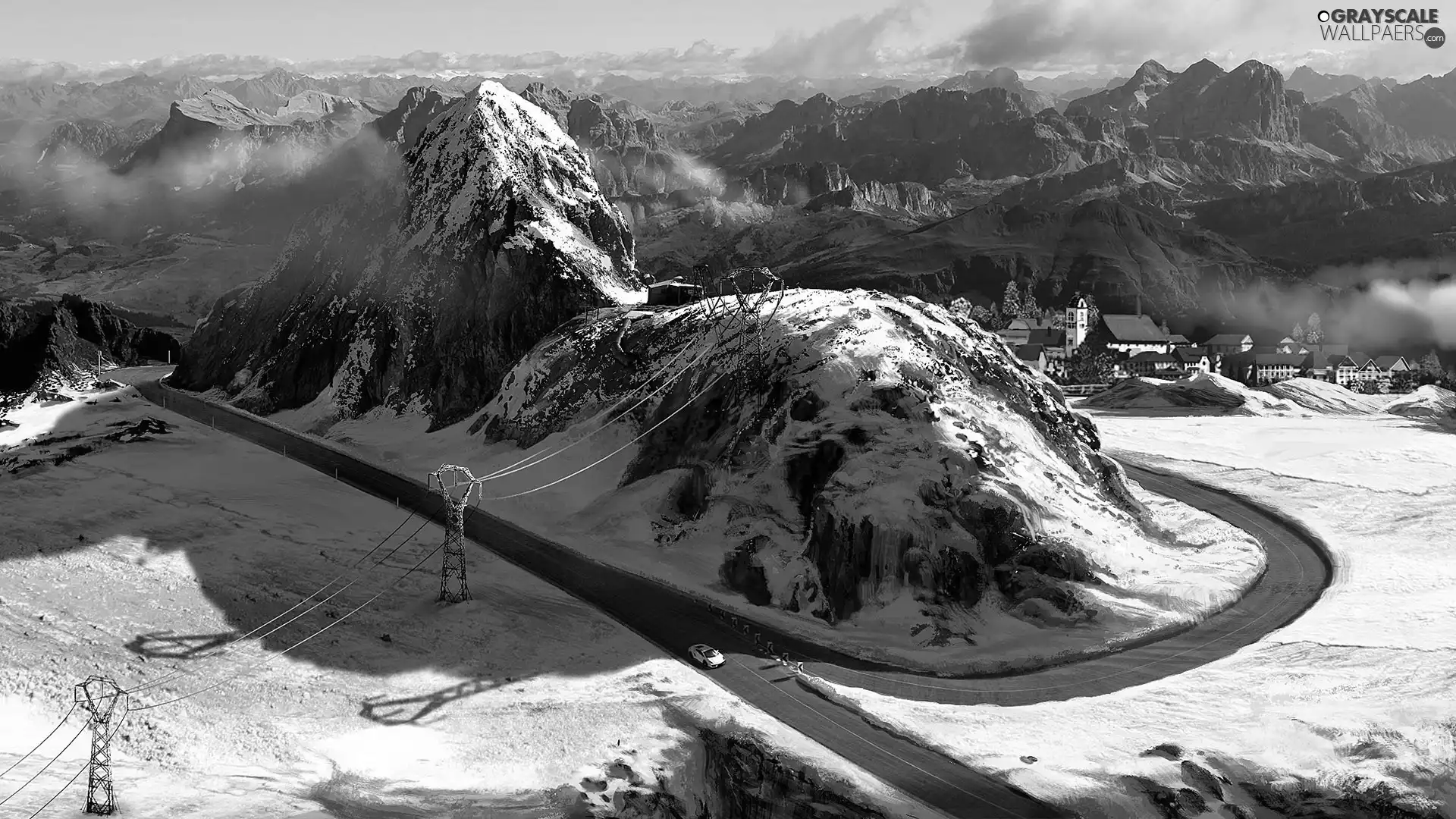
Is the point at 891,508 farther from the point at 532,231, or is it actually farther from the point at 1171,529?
the point at 532,231

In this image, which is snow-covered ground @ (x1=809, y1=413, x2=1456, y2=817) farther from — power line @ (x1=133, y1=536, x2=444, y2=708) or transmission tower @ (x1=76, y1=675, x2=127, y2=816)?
transmission tower @ (x1=76, y1=675, x2=127, y2=816)

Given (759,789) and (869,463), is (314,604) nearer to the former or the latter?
(759,789)

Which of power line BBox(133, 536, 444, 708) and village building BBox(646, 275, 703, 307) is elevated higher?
village building BBox(646, 275, 703, 307)

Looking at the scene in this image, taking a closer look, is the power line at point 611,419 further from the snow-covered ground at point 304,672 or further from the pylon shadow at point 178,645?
the pylon shadow at point 178,645

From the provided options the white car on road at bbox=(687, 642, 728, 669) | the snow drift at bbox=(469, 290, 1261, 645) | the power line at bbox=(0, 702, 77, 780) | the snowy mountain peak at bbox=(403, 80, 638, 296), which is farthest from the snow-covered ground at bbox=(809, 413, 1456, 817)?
the snowy mountain peak at bbox=(403, 80, 638, 296)

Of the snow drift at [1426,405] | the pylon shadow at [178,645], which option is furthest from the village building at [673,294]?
the snow drift at [1426,405]

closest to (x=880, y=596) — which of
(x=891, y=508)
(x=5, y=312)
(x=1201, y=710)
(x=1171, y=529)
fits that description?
(x=891, y=508)
